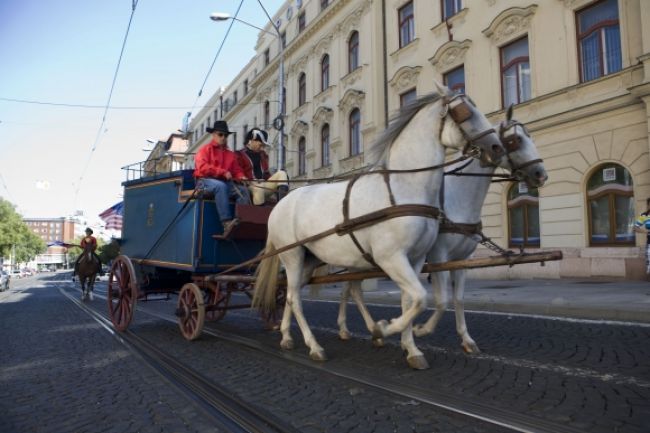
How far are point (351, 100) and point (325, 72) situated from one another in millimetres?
4137

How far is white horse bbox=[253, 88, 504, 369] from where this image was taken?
372cm

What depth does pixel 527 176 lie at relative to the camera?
3.97 m

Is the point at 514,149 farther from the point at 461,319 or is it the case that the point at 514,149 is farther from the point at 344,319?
the point at 344,319

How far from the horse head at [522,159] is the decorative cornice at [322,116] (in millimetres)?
20140

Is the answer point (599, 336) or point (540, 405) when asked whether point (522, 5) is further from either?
point (540, 405)

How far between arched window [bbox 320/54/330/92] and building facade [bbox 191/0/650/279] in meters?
2.22

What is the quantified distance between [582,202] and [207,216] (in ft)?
36.7

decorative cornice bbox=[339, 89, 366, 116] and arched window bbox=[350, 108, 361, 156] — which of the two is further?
arched window bbox=[350, 108, 361, 156]

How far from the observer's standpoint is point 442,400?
300 centimetres

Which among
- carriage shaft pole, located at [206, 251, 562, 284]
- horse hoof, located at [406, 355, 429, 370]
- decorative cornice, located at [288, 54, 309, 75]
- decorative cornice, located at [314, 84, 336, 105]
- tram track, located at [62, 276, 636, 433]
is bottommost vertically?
tram track, located at [62, 276, 636, 433]

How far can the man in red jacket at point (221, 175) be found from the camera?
5.66m

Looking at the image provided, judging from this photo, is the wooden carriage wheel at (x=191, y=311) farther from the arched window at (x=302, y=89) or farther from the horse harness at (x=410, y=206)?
the arched window at (x=302, y=89)

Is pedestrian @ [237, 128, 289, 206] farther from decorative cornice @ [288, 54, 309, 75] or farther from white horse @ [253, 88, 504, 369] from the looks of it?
decorative cornice @ [288, 54, 309, 75]

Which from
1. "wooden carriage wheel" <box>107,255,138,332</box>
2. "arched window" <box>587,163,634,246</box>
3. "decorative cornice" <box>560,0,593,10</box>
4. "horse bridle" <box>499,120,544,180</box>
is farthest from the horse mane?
"decorative cornice" <box>560,0,593,10</box>
